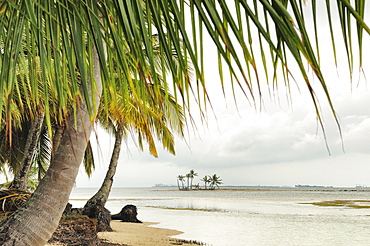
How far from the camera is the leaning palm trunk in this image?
10.6 meters

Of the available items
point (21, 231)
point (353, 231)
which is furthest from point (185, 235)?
point (21, 231)

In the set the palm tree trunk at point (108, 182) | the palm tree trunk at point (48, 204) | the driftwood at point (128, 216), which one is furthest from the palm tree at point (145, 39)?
the driftwood at point (128, 216)

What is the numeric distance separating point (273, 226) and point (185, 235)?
4711 millimetres

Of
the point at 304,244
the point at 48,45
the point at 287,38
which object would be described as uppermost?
the point at 48,45

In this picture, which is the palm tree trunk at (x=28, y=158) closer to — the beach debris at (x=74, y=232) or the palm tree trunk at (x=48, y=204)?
the beach debris at (x=74, y=232)

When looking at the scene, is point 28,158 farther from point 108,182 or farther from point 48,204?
point 48,204

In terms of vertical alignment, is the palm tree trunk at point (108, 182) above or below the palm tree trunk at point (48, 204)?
above

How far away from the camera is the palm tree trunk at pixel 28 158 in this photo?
7.74 metres

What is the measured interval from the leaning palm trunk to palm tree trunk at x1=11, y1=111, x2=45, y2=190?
289 centimetres

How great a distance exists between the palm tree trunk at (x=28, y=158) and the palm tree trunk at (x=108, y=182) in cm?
305

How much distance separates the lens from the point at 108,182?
11602 mm

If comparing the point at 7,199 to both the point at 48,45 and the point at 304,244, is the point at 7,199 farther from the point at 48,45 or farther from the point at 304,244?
the point at 304,244

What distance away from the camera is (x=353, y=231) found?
14.1 meters

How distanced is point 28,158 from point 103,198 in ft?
10.7
